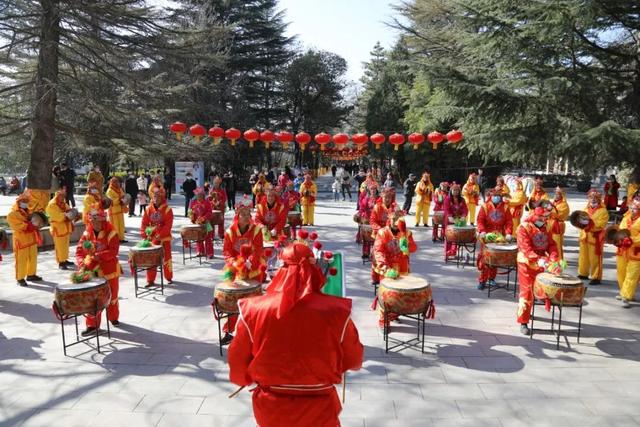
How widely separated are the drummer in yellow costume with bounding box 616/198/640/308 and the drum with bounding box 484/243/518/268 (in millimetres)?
1592

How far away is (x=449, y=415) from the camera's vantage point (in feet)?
14.0

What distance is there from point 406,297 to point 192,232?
5.72 m

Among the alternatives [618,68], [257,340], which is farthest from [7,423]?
[618,68]

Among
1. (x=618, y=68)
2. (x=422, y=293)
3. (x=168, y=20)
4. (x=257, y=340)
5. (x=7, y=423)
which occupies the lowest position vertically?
(x=7, y=423)

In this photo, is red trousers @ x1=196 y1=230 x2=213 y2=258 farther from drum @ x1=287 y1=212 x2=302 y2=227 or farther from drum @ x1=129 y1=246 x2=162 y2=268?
drum @ x1=129 y1=246 x2=162 y2=268

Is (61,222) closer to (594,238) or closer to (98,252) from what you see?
(98,252)

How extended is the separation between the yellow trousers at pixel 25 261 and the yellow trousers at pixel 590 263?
10399mm

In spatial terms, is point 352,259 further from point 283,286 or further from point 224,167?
point 224,167

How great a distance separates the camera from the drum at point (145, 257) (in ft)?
24.5

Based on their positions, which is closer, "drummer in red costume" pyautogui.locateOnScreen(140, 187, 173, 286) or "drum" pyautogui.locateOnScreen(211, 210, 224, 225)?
"drummer in red costume" pyautogui.locateOnScreen(140, 187, 173, 286)

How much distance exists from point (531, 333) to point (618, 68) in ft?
34.5

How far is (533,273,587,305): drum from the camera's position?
5582 mm

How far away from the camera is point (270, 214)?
8922 millimetres

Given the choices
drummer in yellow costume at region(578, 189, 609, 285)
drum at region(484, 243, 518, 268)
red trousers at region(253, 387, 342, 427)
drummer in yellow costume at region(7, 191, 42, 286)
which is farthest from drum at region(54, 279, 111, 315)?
drummer in yellow costume at region(578, 189, 609, 285)
